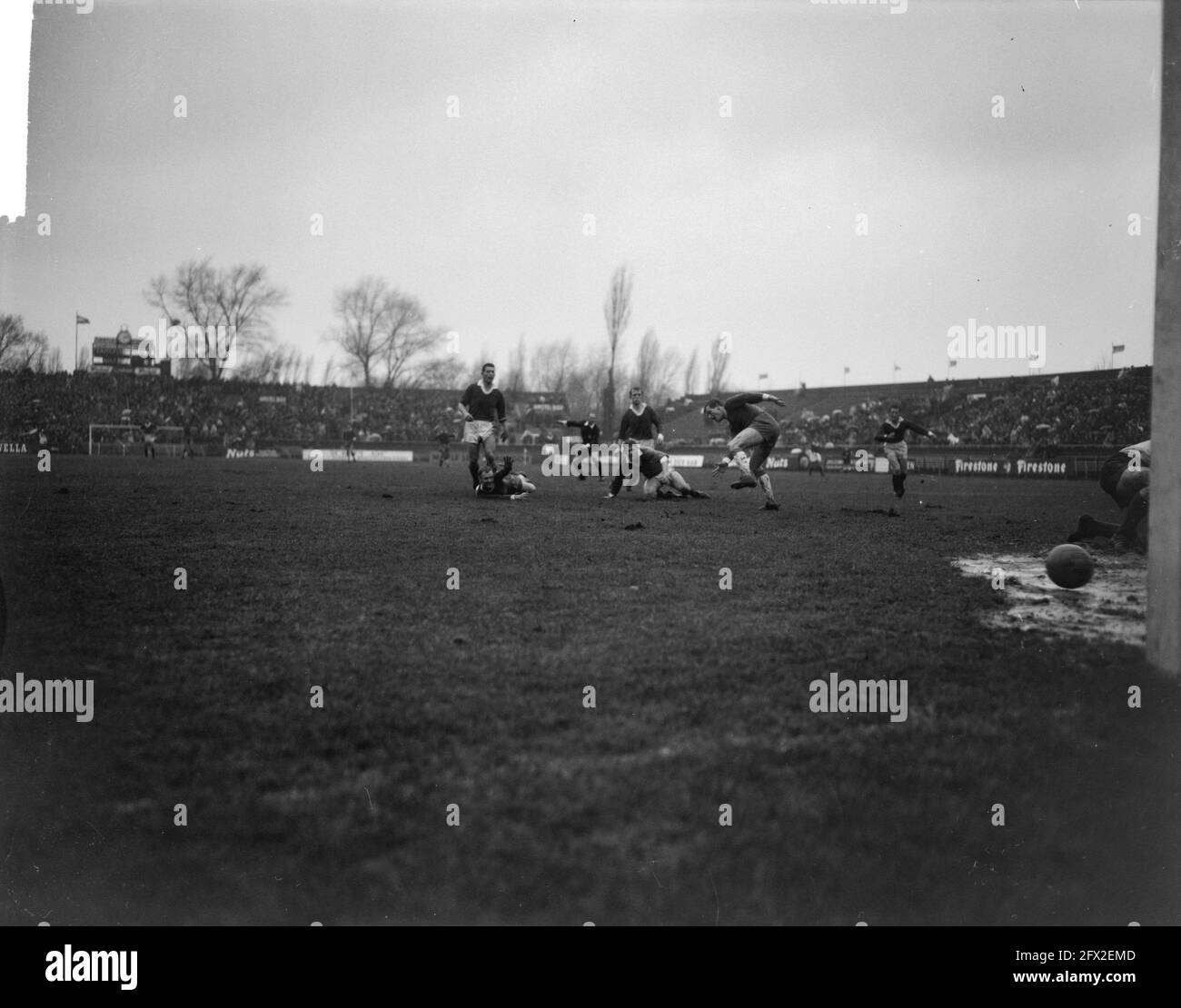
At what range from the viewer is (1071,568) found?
22.1 feet

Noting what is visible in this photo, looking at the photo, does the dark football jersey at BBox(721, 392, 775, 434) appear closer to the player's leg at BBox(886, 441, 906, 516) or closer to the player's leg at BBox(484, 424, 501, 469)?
the player's leg at BBox(886, 441, 906, 516)

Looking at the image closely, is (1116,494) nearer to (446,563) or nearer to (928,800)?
(446,563)

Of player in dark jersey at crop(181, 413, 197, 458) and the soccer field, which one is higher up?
player in dark jersey at crop(181, 413, 197, 458)

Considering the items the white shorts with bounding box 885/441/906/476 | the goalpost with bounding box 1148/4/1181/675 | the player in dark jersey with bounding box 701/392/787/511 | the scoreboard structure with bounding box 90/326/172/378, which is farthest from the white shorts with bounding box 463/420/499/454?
the scoreboard structure with bounding box 90/326/172/378

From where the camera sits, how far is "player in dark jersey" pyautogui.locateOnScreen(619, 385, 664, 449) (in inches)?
670

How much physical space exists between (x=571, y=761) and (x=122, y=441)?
49384 millimetres

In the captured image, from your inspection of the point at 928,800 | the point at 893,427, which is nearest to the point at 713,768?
the point at 928,800

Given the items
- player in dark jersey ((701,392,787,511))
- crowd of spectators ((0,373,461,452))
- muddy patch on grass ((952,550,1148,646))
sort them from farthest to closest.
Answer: crowd of spectators ((0,373,461,452))
player in dark jersey ((701,392,787,511))
muddy patch on grass ((952,550,1148,646))

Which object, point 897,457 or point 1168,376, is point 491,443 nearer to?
point 897,457

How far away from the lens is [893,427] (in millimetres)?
19578

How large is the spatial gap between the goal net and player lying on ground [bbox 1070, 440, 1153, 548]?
44268mm

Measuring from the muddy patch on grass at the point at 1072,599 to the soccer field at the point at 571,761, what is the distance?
0.12 metres
